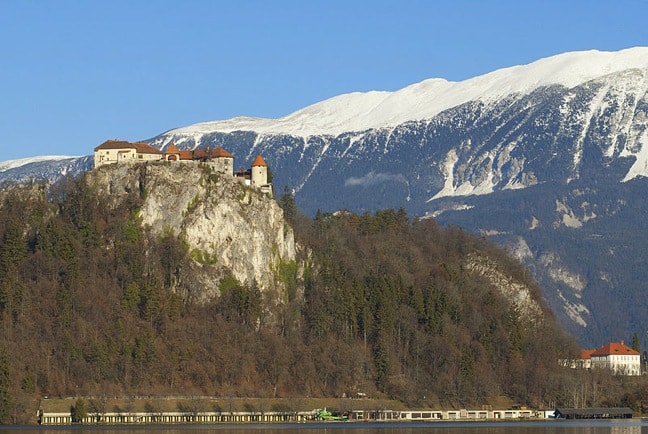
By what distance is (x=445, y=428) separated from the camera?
187m

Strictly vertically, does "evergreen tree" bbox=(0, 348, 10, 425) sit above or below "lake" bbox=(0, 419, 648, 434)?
above

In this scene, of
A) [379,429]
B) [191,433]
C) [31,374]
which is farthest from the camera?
[31,374]

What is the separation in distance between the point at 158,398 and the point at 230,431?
81.0 feet

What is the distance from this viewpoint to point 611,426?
19062cm

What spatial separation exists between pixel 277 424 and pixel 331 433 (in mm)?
21364

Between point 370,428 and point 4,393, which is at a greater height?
point 4,393

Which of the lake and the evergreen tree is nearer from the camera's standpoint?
the lake

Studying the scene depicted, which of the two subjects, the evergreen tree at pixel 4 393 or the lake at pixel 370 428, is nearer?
the lake at pixel 370 428

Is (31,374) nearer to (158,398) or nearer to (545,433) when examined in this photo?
(158,398)

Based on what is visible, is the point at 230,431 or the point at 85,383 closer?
the point at 230,431

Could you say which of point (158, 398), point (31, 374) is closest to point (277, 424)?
point (158, 398)

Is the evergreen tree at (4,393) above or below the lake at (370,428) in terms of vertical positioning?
above

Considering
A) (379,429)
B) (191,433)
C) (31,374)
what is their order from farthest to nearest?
1. (31,374)
2. (379,429)
3. (191,433)

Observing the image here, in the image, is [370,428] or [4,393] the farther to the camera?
[4,393]
